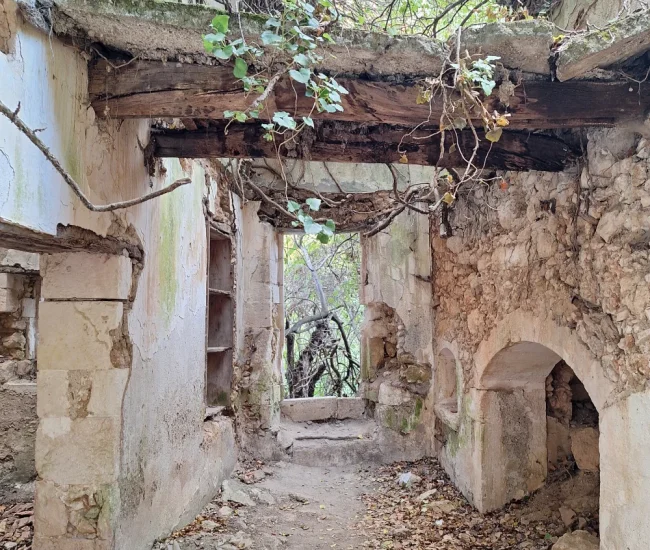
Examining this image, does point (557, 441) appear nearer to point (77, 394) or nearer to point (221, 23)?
point (77, 394)

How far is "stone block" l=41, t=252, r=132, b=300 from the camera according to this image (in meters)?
2.74

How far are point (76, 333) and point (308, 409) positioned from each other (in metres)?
3.98

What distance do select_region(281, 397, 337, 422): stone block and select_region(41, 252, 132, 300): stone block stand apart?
12.8ft

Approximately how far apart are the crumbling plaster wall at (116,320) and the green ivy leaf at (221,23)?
69 cm

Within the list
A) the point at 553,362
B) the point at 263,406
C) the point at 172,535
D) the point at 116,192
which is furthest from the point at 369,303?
the point at 116,192

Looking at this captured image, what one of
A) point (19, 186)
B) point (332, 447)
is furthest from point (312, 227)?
point (332, 447)

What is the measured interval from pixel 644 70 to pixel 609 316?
1159 millimetres

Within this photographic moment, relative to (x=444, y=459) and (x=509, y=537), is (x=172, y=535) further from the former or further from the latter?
(x=444, y=459)

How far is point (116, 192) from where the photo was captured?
2729 millimetres

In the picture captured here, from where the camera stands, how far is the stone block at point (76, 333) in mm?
2736

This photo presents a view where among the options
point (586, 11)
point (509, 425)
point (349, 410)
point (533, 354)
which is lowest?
point (349, 410)

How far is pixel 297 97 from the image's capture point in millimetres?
2391

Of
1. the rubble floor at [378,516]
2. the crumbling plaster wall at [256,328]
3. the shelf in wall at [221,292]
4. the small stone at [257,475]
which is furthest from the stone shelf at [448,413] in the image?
the shelf in wall at [221,292]

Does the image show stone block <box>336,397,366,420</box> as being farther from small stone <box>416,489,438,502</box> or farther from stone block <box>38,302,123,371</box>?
stone block <box>38,302,123,371</box>
